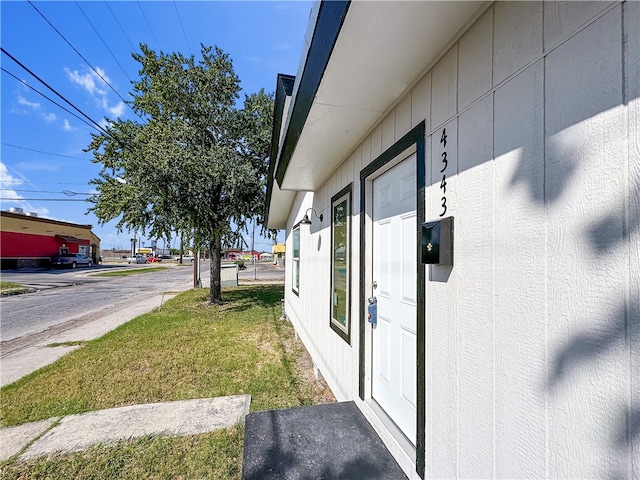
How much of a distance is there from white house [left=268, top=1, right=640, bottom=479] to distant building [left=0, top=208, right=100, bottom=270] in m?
32.1

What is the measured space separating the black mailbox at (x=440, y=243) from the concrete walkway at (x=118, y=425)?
2461mm

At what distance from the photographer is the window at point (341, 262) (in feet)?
9.68

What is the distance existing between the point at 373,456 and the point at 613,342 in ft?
5.30

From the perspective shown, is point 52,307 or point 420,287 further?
point 52,307

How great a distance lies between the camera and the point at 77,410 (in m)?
3.09

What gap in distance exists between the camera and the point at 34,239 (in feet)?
85.8

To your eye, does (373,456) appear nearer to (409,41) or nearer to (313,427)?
(313,427)

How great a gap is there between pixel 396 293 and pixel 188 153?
23.9 feet

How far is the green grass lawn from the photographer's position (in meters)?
2.26

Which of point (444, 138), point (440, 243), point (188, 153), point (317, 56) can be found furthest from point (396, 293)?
point (188, 153)

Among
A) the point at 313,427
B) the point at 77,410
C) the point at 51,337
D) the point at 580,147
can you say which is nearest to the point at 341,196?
the point at 313,427

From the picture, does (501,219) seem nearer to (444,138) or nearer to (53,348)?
(444,138)

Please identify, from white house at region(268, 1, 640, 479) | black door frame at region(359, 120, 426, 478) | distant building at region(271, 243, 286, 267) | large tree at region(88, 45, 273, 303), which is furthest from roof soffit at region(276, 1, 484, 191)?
distant building at region(271, 243, 286, 267)

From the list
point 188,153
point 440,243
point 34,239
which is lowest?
point 440,243
